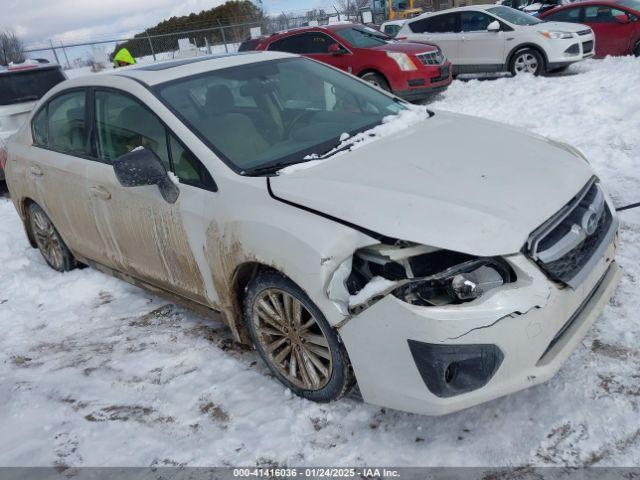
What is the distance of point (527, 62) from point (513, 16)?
1.28 meters

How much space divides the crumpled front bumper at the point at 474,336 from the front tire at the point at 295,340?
6.5 inches

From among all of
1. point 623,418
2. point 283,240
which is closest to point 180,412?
point 283,240

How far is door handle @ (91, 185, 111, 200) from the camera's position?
12.1 ft

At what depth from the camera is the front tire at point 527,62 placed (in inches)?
446

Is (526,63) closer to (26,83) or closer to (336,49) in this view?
(336,49)

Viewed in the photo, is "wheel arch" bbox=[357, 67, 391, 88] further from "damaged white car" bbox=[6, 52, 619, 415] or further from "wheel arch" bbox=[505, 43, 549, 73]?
"damaged white car" bbox=[6, 52, 619, 415]

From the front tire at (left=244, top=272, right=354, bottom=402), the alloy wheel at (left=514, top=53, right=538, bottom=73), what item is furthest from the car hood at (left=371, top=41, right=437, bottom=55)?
the front tire at (left=244, top=272, right=354, bottom=402)

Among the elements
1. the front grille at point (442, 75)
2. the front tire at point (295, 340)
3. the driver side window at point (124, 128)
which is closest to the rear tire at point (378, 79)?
the front grille at point (442, 75)

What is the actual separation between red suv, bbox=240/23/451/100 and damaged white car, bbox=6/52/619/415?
21.3 ft

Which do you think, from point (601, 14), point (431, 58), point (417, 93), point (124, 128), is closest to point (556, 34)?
point (601, 14)

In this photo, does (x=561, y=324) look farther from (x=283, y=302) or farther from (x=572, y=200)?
(x=283, y=302)

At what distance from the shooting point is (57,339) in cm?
403

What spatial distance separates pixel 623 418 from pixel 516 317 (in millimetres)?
800

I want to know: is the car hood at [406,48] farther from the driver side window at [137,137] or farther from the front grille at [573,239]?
the front grille at [573,239]
